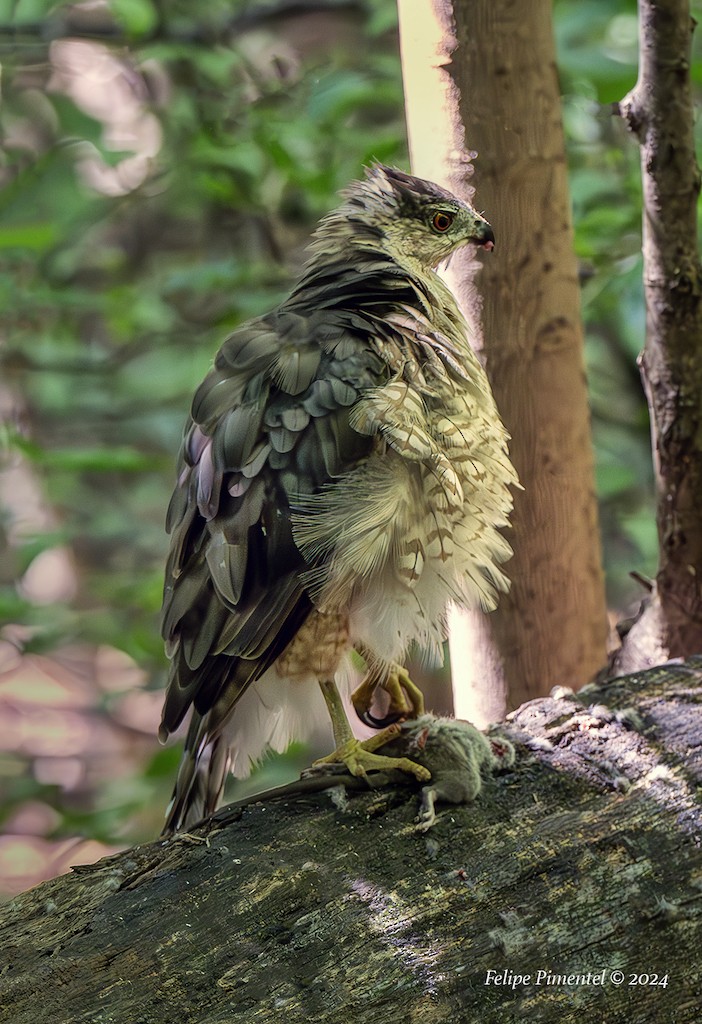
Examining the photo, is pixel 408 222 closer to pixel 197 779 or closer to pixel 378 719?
pixel 378 719

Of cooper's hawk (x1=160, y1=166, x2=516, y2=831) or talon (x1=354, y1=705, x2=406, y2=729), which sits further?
talon (x1=354, y1=705, x2=406, y2=729)

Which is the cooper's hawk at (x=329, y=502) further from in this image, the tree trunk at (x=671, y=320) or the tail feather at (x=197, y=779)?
the tree trunk at (x=671, y=320)

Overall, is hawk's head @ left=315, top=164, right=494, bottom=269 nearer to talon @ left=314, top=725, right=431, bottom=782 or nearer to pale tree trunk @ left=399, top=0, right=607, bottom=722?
pale tree trunk @ left=399, top=0, right=607, bottom=722

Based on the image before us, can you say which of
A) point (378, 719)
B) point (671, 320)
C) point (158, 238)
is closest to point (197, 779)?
point (378, 719)

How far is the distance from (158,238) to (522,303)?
304 centimetres

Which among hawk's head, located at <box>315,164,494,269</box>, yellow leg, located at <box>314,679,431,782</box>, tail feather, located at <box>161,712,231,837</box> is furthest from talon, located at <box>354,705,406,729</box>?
hawk's head, located at <box>315,164,494,269</box>

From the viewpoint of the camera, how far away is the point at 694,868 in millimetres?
1405

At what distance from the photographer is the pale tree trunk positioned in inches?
78.0

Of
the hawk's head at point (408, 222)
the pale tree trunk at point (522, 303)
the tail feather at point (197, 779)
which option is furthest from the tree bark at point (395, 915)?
the hawk's head at point (408, 222)

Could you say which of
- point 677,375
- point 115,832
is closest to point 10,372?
point 115,832

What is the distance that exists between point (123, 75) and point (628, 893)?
408 cm

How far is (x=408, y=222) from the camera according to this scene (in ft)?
6.28

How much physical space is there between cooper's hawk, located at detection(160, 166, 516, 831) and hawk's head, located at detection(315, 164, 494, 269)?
0.25 ft

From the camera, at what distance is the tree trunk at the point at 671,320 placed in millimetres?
1805
